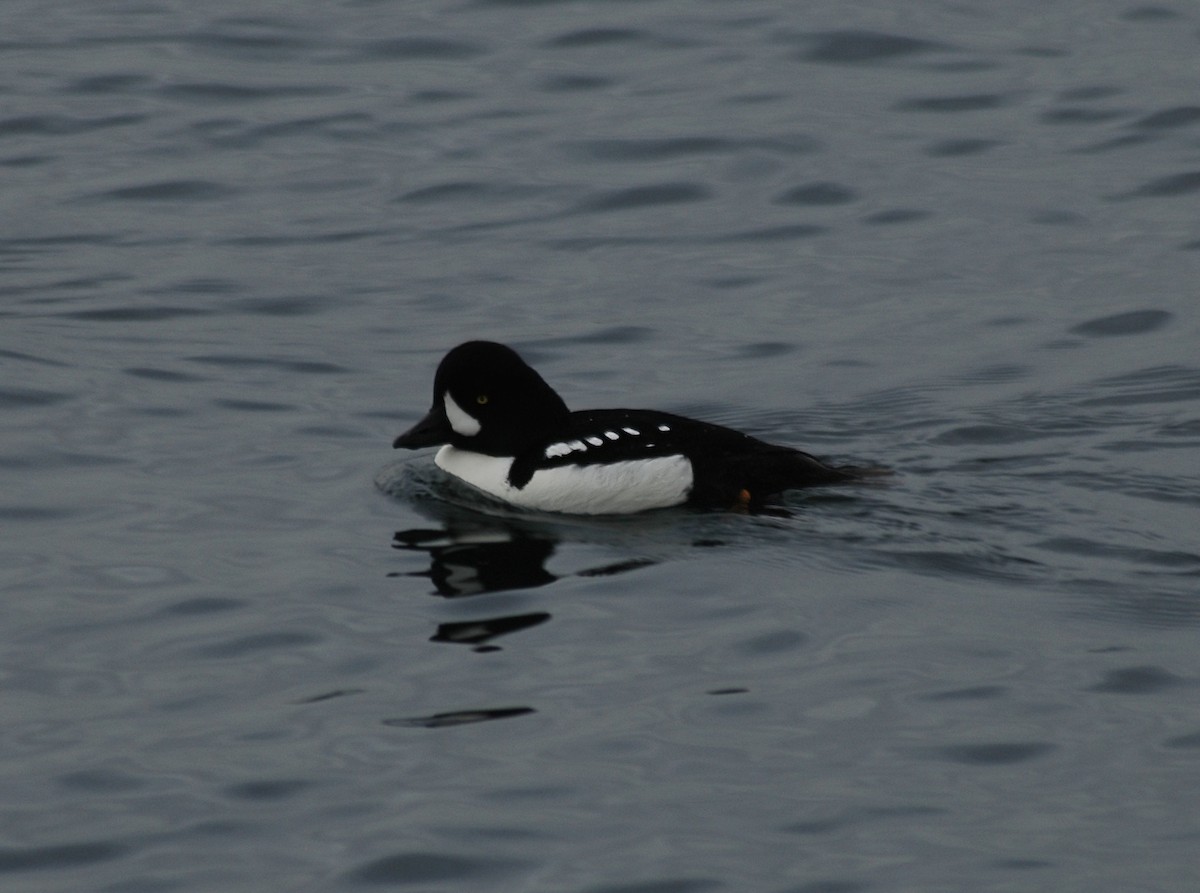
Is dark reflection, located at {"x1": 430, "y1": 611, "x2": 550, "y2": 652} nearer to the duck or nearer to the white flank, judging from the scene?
the duck

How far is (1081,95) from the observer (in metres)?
17.7

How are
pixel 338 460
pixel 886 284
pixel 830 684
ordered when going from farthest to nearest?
pixel 886 284 < pixel 338 460 < pixel 830 684

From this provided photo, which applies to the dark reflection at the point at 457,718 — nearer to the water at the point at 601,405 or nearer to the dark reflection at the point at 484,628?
the water at the point at 601,405

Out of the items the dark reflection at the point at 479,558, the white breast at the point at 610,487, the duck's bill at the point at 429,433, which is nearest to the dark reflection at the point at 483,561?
the dark reflection at the point at 479,558

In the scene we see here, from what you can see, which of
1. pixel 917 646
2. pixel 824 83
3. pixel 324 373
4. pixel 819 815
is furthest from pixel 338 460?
pixel 824 83

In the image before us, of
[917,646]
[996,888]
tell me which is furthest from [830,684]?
[996,888]

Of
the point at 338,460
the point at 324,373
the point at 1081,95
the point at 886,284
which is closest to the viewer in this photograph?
the point at 338,460

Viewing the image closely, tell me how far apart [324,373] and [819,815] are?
6018 mm

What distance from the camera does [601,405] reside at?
462 inches

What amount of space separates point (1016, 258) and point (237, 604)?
687cm

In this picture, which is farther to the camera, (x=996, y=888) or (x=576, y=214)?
(x=576, y=214)

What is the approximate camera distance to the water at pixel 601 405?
6.88 metres

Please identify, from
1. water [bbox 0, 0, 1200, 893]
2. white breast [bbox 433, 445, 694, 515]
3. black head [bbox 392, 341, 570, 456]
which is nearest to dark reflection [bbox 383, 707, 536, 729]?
water [bbox 0, 0, 1200, 893]

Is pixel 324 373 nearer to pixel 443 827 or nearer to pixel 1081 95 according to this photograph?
pixel 443 827
